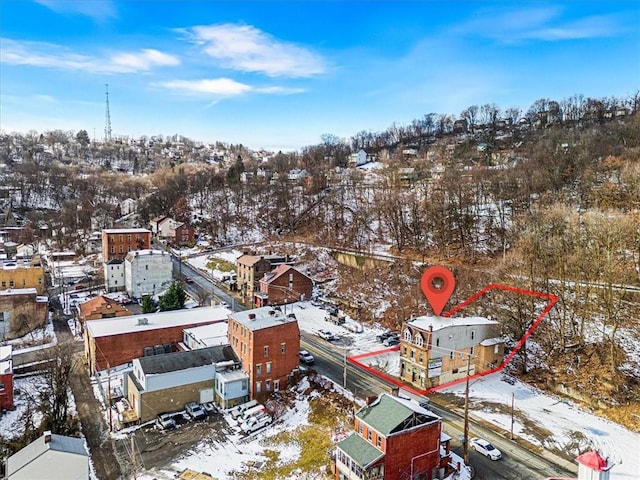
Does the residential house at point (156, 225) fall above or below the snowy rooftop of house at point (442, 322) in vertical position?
above

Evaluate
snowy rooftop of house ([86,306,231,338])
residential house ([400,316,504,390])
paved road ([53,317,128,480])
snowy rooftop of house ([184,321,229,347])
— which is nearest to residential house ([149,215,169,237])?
snowy rooftop of house ([86,306,231,338])

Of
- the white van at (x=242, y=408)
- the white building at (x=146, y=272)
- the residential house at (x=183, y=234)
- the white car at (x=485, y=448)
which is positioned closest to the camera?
the white car at (x=485, y=448)

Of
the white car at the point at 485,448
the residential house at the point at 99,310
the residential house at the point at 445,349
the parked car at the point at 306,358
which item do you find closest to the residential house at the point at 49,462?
the parked car at the point at 306,358

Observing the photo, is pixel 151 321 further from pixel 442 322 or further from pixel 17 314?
pixel 442 322

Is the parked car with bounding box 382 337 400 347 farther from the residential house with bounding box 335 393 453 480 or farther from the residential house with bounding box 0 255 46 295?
the residential house with bounding box 0 255 46 295

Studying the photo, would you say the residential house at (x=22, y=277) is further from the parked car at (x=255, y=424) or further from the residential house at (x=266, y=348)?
the parked car at (x=255, y=424)

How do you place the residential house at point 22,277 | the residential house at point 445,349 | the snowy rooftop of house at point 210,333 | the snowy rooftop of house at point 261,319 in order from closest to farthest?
the snowy rooftop of house at point 261,319 < the residential house at point 445,349 < the snowy rooftop of house at point 210,333 < the residential house at point 22,277

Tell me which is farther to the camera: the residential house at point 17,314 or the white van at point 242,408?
the residential house at point 17,314
